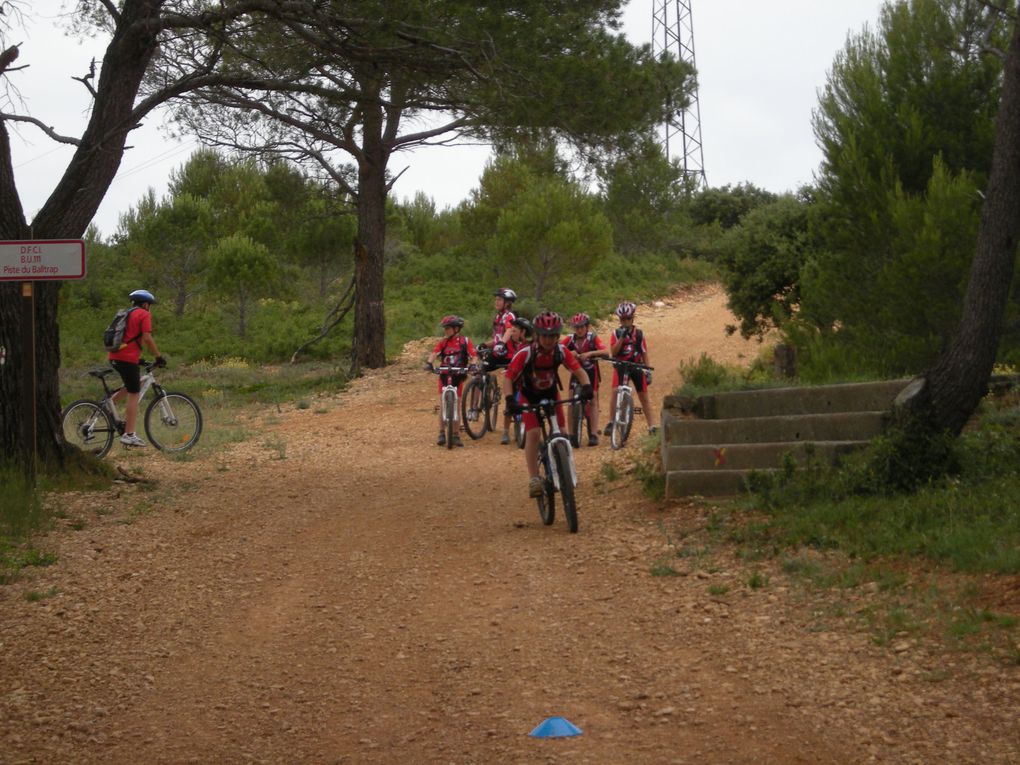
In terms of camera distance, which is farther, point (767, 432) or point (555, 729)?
point (767, 432)

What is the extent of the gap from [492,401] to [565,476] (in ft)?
23.5

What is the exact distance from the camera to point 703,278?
49188 millimetres

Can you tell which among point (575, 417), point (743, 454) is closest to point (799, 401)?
point (743, 454)

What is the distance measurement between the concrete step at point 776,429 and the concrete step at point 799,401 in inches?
15.9

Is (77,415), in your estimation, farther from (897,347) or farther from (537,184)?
(537,184)

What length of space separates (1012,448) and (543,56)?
6447mm

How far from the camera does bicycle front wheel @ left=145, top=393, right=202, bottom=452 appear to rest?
1554 centimetres

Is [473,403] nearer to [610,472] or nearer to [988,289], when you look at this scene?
[610,472]

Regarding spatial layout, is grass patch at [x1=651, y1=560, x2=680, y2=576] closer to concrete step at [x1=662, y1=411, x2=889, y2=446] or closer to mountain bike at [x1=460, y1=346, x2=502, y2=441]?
concrete step at [x1=662, y1=411, x2=889, y2=446]

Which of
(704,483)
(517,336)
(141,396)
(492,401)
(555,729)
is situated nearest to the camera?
(555,729)

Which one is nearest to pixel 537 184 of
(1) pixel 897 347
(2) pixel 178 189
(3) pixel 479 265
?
(3) pixel 479 265

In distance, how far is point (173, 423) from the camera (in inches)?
616

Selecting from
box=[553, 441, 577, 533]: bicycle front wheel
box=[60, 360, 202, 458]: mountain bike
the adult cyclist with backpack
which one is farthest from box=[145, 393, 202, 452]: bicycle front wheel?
box=[553, 441, 577, 533]: bicycle front wheel

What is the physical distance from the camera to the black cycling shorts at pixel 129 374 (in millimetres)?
14828
